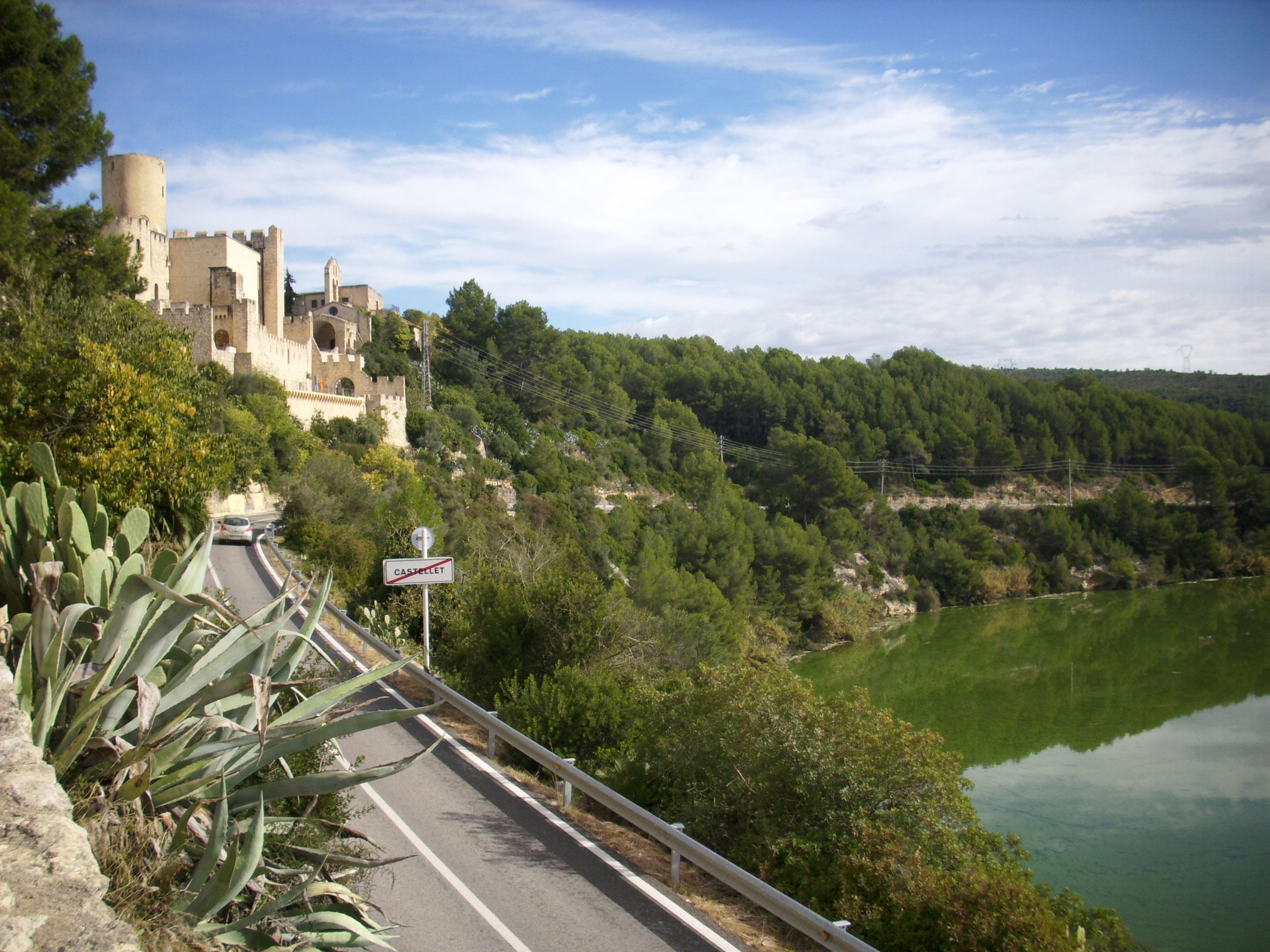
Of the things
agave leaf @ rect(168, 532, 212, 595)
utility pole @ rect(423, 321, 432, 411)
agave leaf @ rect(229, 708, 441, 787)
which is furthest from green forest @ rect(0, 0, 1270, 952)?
agave leaf @ rect(229, 708, 441, 787)

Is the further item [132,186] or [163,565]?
[132,186]

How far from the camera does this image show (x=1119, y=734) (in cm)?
Answer: 3103

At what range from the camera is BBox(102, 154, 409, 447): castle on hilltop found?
41.2m

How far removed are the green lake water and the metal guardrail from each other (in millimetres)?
14023

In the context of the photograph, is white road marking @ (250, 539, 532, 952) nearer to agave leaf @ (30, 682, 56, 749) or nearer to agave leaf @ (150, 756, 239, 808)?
agave leaf @ (150, 756, 239, 808)

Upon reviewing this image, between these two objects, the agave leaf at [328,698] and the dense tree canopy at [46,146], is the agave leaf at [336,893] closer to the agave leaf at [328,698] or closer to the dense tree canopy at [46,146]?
the agave leaf at [328,698]

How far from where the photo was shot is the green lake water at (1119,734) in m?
18.7

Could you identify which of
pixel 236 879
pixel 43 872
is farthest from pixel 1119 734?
pixel 43 872

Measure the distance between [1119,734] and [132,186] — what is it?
186 feet

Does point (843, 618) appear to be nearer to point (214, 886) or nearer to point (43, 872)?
point (214, 886)

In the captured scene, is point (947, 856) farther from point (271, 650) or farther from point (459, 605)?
point (459, 605)

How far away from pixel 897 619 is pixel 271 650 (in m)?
57.0

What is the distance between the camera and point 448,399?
2302 inches

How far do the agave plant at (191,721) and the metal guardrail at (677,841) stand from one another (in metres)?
0.72
